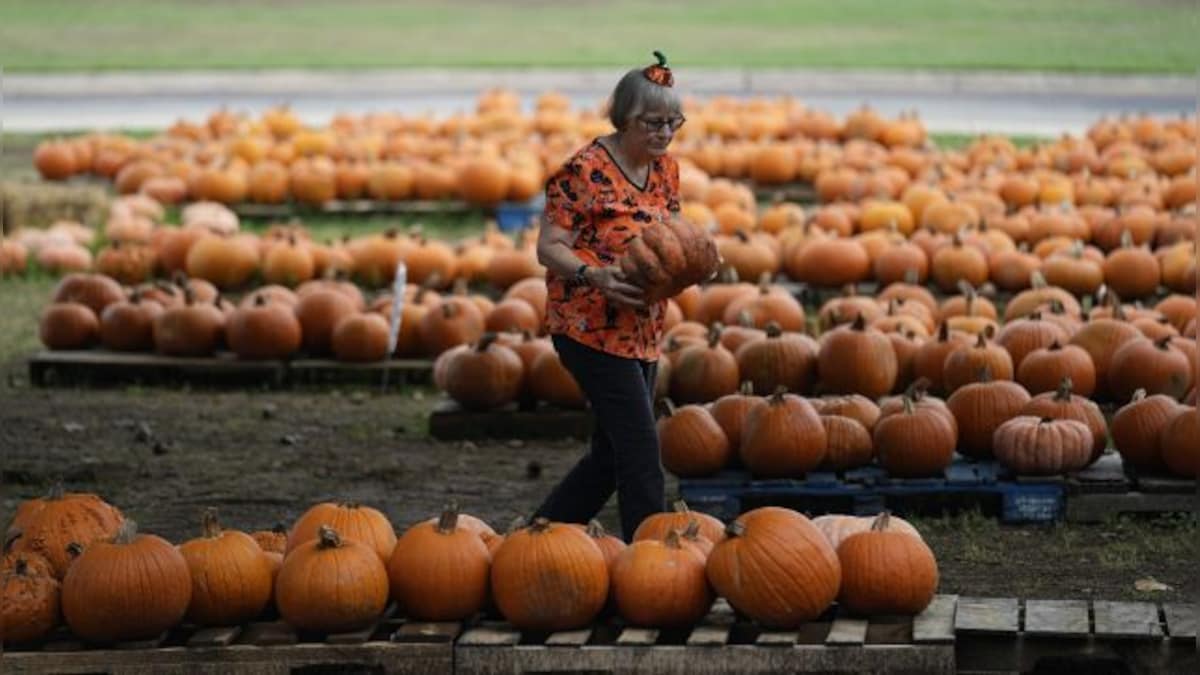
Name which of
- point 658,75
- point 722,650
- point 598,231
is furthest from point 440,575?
point 658,75

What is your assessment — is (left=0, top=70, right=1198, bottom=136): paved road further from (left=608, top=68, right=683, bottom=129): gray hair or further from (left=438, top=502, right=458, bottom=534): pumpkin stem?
(left=438, top=502, right=458, bottom=534): pumpkin stem

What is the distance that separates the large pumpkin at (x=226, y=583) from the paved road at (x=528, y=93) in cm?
1744

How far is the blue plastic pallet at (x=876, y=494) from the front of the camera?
920 cm

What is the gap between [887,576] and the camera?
671 cm

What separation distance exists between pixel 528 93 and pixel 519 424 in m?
18.1

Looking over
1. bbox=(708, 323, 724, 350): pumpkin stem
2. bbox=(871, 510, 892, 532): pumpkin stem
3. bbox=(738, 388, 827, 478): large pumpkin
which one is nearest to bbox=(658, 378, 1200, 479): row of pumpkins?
bbox=(738, 388, 827, 478): large pumpkin

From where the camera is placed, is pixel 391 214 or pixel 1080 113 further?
pixel 1080 113

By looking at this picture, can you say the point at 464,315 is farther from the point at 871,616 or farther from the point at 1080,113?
the point at 1080,113

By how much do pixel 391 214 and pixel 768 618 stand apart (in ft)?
39.9

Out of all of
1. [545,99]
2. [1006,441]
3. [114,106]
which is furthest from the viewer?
[114,106]

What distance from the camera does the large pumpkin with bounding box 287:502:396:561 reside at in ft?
23.3

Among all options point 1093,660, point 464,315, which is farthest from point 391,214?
point 1093,660

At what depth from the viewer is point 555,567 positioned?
6.65 m

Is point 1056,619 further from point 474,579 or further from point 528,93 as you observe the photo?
point 528,93
